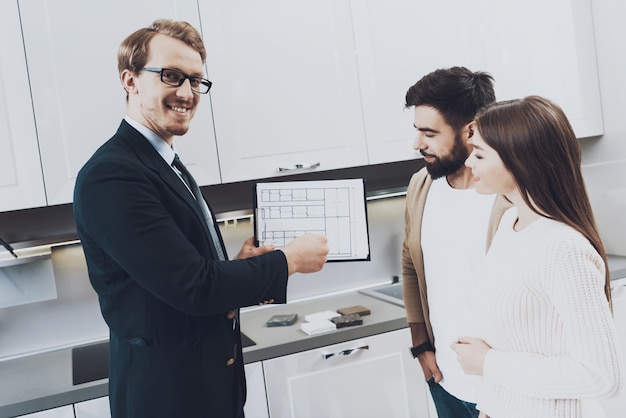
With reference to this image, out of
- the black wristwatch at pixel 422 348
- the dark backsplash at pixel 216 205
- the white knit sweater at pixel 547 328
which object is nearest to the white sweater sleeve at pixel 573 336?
the white knit sweater at pixel 547 328

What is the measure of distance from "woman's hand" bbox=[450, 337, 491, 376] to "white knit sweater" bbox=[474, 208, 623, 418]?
0.05 ft

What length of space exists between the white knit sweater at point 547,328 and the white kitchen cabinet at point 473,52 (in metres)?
1.13

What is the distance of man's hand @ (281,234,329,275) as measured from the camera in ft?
3.73

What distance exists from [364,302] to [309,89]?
2.77 ft

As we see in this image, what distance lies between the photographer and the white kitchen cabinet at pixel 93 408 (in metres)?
1.52

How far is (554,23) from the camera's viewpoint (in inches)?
90.0

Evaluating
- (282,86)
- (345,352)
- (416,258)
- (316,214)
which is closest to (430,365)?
(416,258)

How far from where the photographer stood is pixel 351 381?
5.88ft

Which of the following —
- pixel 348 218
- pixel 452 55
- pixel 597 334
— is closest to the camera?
pixel 597 334

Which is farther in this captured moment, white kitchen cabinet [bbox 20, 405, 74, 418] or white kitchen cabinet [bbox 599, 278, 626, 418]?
white kitchen cabinet [bbox 599, 278, 626, 418]

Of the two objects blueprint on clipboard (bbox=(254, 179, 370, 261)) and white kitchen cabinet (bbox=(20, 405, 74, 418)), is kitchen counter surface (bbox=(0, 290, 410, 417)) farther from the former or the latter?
blueprint on clipboard (bbox=(254, 179, 370, 261))

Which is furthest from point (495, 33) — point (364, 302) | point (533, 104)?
point (533, 104)

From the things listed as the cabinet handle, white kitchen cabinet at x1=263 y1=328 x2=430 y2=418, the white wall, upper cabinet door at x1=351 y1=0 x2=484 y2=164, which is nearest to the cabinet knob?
the cabinet handle

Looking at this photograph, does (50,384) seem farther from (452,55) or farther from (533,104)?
(452,55)
